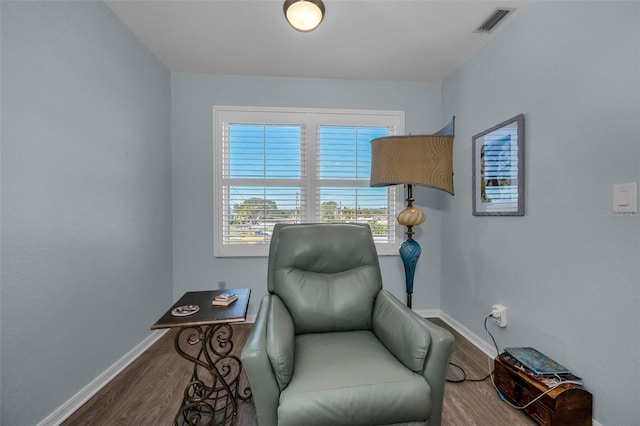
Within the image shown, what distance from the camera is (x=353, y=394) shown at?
40.3 inches

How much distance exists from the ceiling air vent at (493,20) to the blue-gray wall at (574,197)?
0.27ft

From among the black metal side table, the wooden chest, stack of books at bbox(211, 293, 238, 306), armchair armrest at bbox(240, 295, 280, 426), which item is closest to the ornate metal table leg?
the black metal side table

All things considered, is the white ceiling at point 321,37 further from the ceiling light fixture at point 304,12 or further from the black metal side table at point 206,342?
the black metal side table at point 206,342

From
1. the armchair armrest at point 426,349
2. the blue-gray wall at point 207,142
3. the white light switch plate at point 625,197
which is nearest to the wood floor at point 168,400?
the armchair armrest at point 426,349

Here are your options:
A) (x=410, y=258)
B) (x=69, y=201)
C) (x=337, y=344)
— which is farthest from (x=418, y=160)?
(x=69, y=201)

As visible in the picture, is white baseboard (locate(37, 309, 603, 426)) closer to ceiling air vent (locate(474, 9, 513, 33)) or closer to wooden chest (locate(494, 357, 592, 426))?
wooden chest (locate(494, 357, 592, 426))

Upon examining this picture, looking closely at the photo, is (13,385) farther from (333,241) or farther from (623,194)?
(623,194)

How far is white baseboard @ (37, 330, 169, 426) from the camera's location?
139 centimetres

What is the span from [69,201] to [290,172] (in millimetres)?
1678

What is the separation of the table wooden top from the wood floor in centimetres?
60

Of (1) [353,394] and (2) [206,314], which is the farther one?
(2) [206,314]

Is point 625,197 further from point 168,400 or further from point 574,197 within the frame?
point 168,400

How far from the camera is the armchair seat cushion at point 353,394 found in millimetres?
995

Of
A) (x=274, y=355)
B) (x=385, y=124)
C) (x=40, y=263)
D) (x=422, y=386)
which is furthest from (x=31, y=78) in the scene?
(x=385, y=124)
